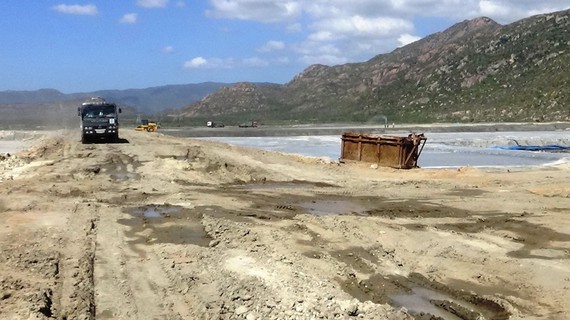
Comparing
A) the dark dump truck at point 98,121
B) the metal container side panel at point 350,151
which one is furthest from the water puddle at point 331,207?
the dark dump truck at point 98,121

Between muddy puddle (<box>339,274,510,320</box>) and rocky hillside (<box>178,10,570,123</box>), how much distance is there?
69.2 metres

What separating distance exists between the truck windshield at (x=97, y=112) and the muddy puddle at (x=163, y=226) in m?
19.7

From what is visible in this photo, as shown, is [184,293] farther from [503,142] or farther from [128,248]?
[503,142]

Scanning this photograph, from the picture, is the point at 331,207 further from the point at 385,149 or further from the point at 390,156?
the point at 385,149

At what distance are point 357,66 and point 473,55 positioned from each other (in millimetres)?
49912

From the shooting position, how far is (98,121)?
32.5m

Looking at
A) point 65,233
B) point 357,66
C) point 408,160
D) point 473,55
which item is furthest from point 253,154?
point 357,66

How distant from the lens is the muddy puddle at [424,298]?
25.1 feet

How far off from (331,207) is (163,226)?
4.92m

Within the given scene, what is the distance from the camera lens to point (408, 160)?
24.5 meters

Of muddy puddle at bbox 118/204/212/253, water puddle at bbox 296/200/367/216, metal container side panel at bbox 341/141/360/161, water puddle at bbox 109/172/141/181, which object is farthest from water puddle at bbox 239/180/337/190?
metal container side panel at bbox 341/141/360/161

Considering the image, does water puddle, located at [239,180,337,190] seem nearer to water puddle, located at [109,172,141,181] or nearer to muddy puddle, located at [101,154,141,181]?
water puddle, located at [109,172,141,181]

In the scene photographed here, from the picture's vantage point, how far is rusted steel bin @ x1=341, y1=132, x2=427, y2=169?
2450 cm

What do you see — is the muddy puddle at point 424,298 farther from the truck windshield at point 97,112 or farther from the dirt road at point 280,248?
the truck windshield at point 97,112
